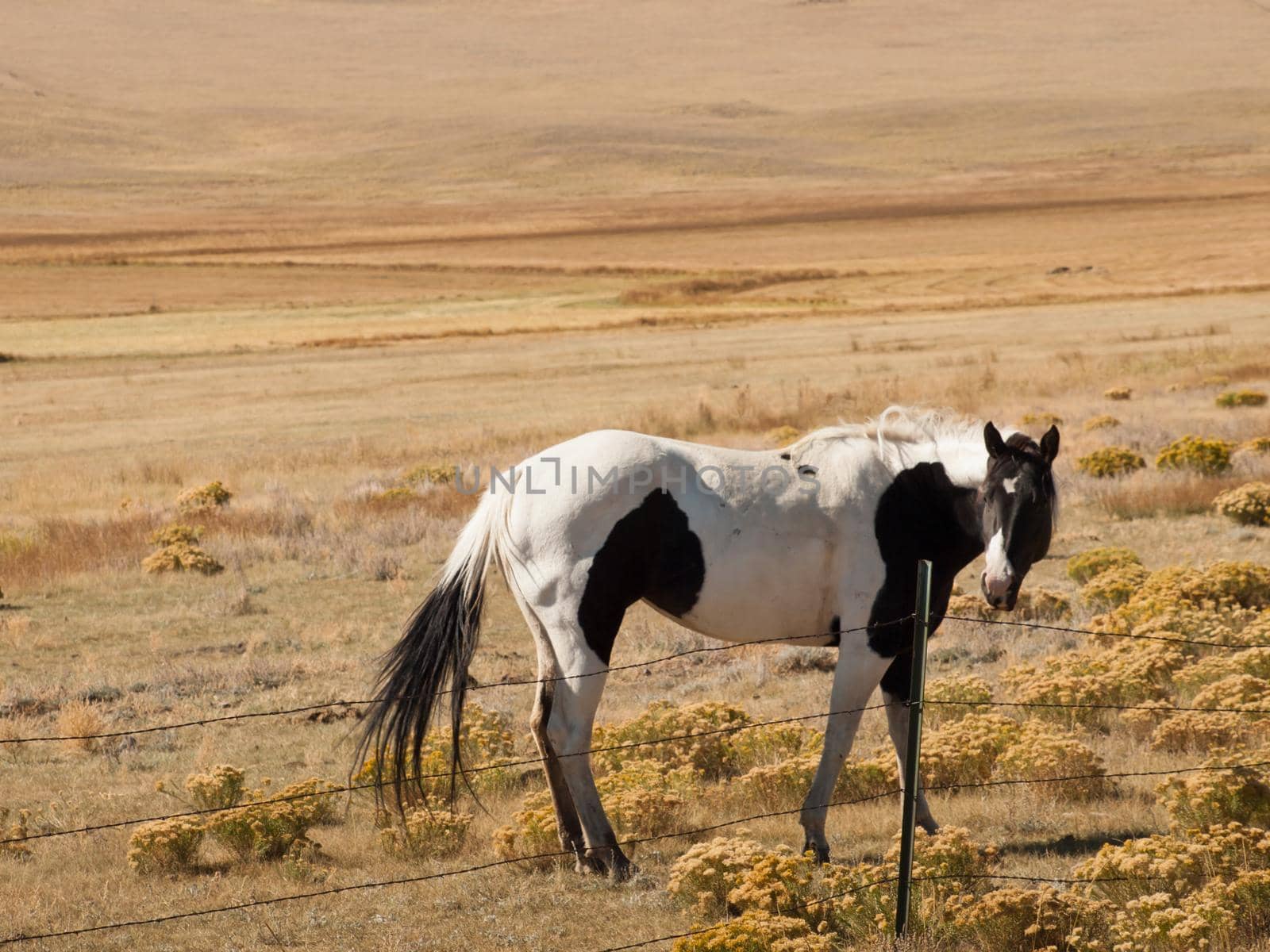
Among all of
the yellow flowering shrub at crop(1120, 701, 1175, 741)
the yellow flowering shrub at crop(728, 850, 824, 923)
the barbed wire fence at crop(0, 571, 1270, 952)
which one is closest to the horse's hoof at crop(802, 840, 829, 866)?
the barbed wire fence at crop(0, 571, 1270, 952)

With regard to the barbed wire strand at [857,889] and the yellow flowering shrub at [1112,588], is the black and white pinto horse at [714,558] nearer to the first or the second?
the barbed wire strand at [857,889]

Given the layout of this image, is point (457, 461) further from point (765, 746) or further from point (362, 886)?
point (362, 886)

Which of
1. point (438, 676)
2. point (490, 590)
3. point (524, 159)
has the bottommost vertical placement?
point (490, 590)

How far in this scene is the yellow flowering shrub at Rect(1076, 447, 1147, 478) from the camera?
17.6 metres

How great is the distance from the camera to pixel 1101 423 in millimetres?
22141

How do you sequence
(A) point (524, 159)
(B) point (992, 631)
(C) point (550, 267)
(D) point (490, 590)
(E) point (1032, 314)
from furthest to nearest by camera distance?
(A) point (524, 159)
(C) point (550, 267)
(E) point (1032, 314)
(D) point (490, 590)
(B) point (992, 631)

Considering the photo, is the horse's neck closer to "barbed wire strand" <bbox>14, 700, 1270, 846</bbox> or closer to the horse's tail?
"barbed wire strand" <bbox>14, 700, 1270, 846</bbox>

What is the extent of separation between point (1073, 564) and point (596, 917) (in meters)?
7.87

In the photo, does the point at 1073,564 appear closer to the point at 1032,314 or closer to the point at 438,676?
the point at 438,676

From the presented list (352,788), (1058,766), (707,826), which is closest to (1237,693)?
(1058,766)

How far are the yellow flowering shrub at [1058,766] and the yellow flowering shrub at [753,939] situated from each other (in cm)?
245

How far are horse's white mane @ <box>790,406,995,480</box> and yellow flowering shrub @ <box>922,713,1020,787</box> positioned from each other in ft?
5.86

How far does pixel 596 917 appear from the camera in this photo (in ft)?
20.8

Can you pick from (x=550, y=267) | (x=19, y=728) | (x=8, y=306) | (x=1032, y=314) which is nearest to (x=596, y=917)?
(x=19, y=728)
